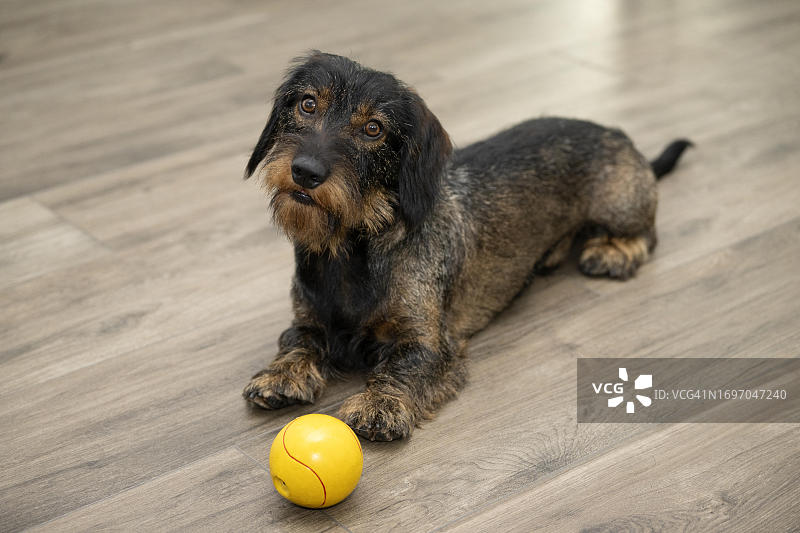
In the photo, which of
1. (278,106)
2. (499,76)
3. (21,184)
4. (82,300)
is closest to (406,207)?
(278,106)

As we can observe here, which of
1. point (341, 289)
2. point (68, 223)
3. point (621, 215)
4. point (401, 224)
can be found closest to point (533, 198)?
point (621, 215)

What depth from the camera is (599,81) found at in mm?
5012

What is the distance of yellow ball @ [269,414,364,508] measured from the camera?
7.12ft

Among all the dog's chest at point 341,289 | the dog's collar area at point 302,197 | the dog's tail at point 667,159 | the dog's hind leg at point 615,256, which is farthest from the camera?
the dog's tail at point 667,159

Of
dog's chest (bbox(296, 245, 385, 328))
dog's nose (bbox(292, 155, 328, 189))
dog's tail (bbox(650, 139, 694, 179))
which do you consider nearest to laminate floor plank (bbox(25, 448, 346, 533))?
dog's chest (bbox(296, 245, 385, 328))

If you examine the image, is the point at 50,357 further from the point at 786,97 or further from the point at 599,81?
the point at 786,97

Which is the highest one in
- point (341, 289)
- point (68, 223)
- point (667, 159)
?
point (341, 289)

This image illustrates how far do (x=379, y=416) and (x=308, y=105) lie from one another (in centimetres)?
84

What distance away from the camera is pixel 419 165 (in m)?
2.63

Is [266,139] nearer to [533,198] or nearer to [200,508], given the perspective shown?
[533,198]

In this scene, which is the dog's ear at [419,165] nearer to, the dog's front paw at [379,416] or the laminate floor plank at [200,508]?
the dog's front paw at [379,416]

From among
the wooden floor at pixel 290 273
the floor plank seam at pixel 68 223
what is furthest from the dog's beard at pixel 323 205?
the floor plank seam at pixel 68 223

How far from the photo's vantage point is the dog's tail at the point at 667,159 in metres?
3.95

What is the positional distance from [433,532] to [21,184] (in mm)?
2749
